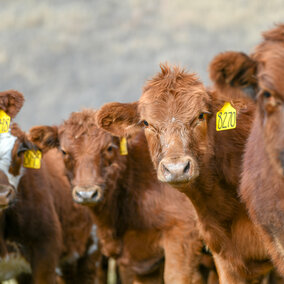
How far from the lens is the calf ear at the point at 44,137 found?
709 centimetres

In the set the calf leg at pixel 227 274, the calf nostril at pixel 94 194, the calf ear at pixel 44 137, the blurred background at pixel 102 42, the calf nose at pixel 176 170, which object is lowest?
the calf leg at pixel 227 274

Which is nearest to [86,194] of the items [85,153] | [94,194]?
[94,194]

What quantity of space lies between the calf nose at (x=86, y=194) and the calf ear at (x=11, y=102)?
129 centimetres

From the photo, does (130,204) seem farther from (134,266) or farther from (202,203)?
(202,203)

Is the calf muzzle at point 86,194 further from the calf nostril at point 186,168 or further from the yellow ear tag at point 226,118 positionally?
the calf nostril at point 186,168

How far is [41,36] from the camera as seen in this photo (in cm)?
4938

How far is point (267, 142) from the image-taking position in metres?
3.59

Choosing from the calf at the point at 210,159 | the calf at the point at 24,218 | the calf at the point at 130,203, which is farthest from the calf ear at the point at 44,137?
the calf at the point at 210,159

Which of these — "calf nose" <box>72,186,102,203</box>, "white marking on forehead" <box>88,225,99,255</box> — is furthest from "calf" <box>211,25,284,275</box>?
"white marking on forehead" <box>88,225,99,255</box>

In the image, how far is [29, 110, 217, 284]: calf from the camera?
6340 mm

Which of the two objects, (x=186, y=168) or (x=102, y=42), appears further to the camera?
(x=102, y=42)

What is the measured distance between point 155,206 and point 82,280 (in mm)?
2727

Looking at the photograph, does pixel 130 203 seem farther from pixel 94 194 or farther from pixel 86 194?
pixel 86 194

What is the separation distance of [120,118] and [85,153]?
1.07 m
